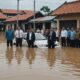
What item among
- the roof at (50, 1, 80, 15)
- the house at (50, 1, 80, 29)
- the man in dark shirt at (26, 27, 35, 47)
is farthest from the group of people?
the roof at (50, 1, 80, 15)

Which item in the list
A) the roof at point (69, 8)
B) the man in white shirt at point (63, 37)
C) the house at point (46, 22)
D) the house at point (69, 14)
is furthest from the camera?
the house at point (46, 22)

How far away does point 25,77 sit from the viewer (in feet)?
41.4

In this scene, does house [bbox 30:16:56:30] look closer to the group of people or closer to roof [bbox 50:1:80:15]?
roof [bbox 50:1:80:15]

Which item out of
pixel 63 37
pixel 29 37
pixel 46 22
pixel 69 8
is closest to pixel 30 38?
pixel 29 37

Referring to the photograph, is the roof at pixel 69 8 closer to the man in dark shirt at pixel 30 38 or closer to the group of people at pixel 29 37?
the group of people at pixel 29 37

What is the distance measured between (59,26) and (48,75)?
112 ft

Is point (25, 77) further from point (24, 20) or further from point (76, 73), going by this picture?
point (24, 20)

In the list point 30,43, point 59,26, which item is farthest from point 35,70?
point 59,26

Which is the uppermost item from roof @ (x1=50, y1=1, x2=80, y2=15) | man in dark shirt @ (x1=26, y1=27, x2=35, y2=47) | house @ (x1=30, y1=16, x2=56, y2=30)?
roof @ (x1=50, y1=1, x2=80, y2=15)

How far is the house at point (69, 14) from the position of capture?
4200 centimetres

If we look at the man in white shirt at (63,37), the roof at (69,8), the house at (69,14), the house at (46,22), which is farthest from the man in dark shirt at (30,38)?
the house at (46,22)

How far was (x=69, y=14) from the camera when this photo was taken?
43.4 meters

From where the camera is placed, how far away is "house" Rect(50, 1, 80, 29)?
42000mm

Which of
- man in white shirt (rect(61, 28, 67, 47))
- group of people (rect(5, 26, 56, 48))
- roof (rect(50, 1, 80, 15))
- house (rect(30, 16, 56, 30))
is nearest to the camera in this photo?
group of people (rect(5, 26, 56, 48))
